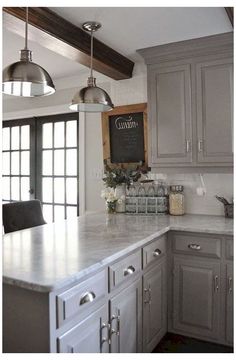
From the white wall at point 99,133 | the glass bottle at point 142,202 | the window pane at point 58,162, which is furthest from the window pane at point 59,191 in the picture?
the glass bottle at point 142,202

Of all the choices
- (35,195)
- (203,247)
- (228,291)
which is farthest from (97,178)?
(228,291)

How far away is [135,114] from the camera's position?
316 cm

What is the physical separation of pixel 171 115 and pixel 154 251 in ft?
4.05

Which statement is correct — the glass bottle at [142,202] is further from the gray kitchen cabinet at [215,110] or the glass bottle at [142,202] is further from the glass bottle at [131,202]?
the gray kitchen cabinet at [215,110]

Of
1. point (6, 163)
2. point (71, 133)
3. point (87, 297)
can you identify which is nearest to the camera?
point (87, 297)

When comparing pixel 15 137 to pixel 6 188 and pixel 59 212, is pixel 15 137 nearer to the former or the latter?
pixel 6 188

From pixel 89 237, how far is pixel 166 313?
971 millimetres

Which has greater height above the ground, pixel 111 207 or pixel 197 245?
pixel 111 207

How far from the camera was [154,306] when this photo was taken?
2.17m

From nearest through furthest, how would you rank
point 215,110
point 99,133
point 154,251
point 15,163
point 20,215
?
point 154,251
point 215,110
point 20,215
point 99,133
point 15,163

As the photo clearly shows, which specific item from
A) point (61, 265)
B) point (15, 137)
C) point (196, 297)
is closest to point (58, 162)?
point (15, 137)

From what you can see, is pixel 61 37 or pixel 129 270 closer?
pixel 129 270

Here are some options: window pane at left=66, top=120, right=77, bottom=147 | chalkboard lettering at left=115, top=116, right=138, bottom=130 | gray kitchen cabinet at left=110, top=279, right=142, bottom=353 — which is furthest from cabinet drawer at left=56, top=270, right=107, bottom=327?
window pane at left=66, top=120, right=77, bottom=147

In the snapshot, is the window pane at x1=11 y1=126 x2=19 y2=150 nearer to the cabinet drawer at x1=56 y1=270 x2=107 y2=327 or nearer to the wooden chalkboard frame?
the wooden chalkboard frame
